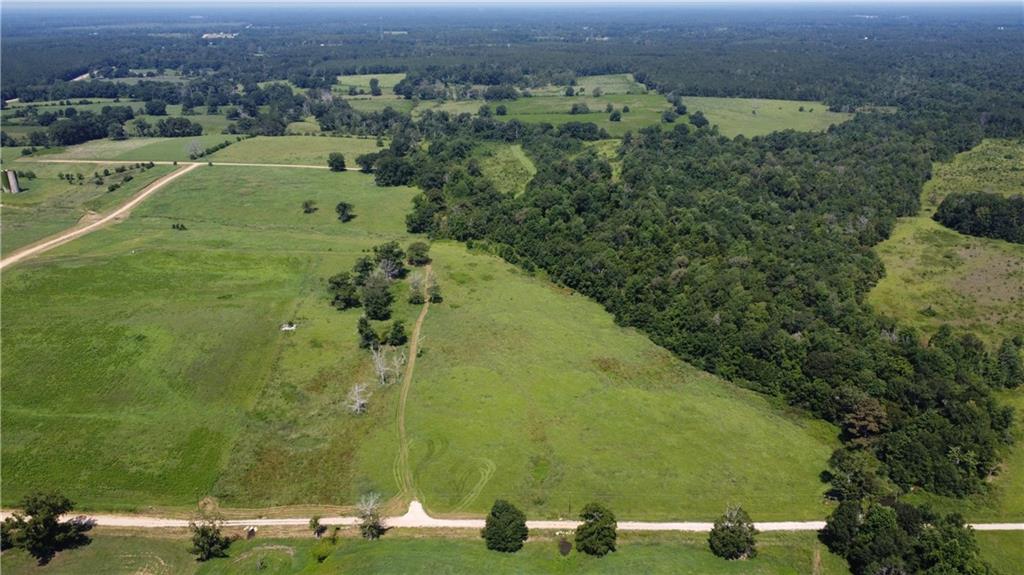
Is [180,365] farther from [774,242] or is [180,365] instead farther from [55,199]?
[774,242]

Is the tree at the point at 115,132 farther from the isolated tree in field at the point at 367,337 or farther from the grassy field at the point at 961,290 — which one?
the grassy field at the point at 961,290

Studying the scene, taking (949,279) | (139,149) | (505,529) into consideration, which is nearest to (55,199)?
(139,149)

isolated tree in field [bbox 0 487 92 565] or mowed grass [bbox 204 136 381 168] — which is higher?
mowed grass [bbox 204 136 381 168]

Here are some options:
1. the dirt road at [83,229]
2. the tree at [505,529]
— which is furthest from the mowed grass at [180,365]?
the tree at [505,529]

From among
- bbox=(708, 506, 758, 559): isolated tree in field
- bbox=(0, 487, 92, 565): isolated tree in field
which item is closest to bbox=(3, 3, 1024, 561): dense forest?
bbox=(708, 506, 758, 559): isolated tree in field

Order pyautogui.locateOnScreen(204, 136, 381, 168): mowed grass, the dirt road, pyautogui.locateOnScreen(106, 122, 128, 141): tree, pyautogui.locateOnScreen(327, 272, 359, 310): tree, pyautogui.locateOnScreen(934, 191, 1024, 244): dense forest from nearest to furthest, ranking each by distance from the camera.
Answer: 1. pyautogui.locateOnScreen(327, 272, 359, 310): tree
2. the dirt road
3. pyautogui.locateOnScreen(934, 191, 1024, 244): dense forest
4. pyautogui.locateOnScreen(204, 136, 381, 168): mowed grass
5. pyautogui.locateOnScreen(106, 122, 128, 141): tree

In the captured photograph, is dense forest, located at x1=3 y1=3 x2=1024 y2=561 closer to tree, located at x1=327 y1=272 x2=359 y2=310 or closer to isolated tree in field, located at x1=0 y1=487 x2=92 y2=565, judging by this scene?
tree, located at x1=327 y1=272 x2=359 y2=310
